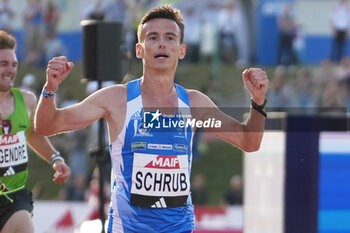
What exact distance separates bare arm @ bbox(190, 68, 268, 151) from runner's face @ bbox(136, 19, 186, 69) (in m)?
0.37

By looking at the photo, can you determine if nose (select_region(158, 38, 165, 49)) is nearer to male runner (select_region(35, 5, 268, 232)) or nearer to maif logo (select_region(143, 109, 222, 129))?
male runner (select_region(35, 5, 268, 232))

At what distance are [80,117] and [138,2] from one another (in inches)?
526

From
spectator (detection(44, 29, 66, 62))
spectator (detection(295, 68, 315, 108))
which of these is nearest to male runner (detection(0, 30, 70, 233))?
spectator (detection(295, 68, 315, 108))

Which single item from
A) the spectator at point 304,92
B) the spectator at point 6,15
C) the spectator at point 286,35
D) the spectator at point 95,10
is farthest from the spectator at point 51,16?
the spectator at point 304,92

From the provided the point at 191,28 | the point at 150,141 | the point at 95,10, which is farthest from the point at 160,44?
the point at 191,28

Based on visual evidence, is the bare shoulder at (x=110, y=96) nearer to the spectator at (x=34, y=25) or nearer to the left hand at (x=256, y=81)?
the left hand at (x=256, y=81)

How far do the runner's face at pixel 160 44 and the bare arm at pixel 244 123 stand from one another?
37cm

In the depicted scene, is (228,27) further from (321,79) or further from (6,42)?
(6,42)

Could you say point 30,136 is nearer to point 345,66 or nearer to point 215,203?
point 215,203

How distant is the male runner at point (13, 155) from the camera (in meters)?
6.90

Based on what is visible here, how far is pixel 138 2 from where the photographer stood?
18.8 meters

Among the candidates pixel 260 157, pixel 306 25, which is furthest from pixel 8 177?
pixel 306 25

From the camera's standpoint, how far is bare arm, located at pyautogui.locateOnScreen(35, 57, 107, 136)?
17.3ft

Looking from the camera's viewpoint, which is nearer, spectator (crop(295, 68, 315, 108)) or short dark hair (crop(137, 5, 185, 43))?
short dark hair (crop(137, 5, 185, 43))
